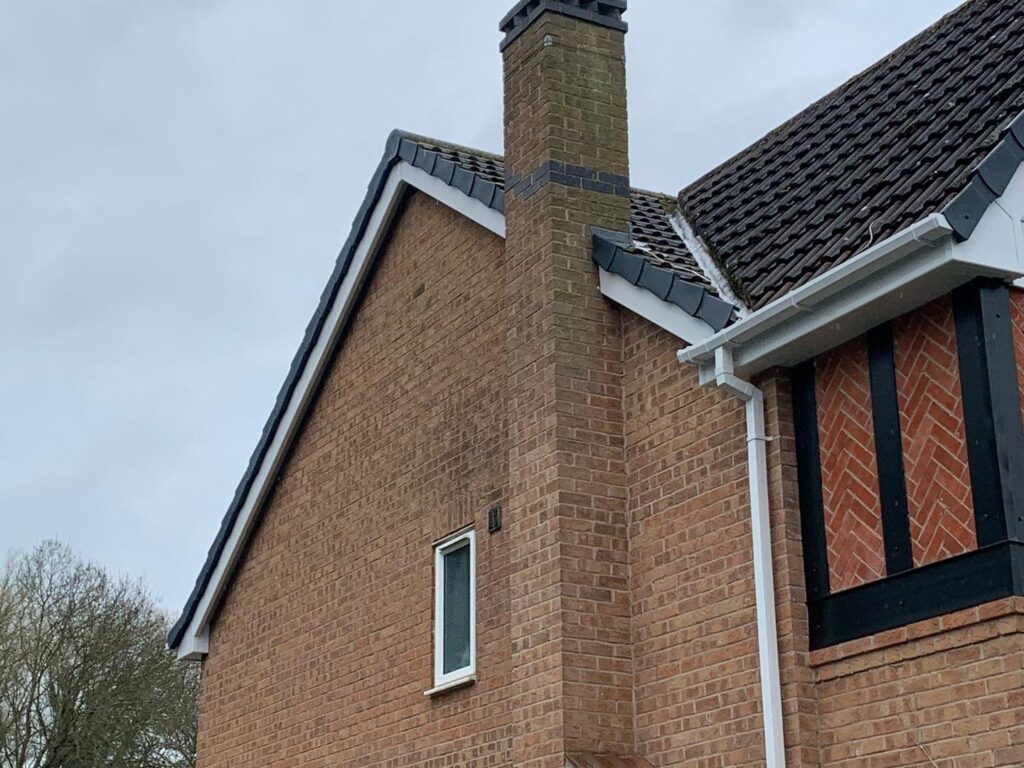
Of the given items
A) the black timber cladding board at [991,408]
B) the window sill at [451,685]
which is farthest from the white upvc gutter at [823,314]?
the window sill at [451,685]

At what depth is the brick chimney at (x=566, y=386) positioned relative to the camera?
34.6 ft

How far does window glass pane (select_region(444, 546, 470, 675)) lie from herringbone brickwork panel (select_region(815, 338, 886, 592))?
4.00 meters

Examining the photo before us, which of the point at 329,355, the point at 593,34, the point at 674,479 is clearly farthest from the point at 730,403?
the point at 329,355

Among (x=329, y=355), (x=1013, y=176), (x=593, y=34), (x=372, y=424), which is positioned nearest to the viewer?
(x=1013, y=176)

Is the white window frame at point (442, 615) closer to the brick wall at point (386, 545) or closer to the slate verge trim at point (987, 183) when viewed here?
the brick wall at point (386, 545)

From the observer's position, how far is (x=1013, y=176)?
28.8 feet

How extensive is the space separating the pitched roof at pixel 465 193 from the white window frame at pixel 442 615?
2764mm

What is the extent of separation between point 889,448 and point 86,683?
25872 millimetres

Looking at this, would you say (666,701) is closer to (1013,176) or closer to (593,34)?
(1013,176)

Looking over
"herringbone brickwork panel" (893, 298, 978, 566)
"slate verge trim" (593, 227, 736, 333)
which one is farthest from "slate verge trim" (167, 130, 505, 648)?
"herringbone brickwork panel" (893, 298, 978, 566)

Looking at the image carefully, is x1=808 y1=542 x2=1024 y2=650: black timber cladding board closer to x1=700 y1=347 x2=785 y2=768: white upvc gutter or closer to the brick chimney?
x1=700 y1=347 x2=785 y2=768: white upvc gutter

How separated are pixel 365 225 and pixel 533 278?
368 centimetres

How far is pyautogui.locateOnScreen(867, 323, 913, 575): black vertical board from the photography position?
884cm

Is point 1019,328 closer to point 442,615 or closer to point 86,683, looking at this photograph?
point 442,615
